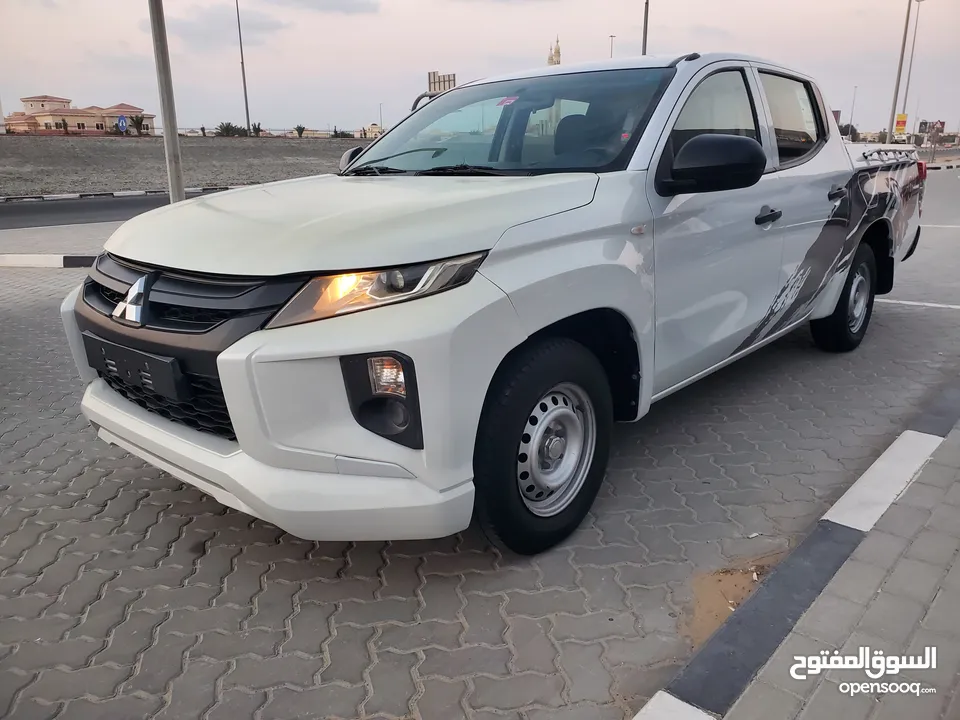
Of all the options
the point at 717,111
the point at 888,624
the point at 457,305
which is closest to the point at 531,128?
the point at 717,111

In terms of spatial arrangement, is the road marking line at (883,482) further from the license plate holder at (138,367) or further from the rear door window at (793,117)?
the license plate holder at (138,367)

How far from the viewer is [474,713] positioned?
210 cm

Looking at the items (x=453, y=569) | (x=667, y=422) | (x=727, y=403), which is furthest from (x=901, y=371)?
(x=453, y=569)

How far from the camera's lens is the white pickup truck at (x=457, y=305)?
2.18 meters

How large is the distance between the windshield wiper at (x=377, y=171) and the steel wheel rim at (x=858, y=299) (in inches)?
128

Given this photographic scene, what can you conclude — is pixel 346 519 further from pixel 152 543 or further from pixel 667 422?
pixel 667 422

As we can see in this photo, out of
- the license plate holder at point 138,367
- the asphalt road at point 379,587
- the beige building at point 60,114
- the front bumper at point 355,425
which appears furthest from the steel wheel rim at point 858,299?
the beige building at point 60,114

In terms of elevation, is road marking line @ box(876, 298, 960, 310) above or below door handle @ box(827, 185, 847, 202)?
below

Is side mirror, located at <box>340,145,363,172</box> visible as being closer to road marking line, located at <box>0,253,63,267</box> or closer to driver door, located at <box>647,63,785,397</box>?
driver door, located at <box>647,63,785,397</box>

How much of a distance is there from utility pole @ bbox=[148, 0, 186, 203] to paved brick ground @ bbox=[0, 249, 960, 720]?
638 cm

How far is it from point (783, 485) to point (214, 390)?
252 cm

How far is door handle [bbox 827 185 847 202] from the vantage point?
4.26 meters

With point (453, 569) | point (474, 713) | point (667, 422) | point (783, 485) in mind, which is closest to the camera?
point (474, 713)

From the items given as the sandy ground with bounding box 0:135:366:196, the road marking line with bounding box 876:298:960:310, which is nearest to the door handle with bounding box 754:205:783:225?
the road marking line with bounding box 876:298:960:310
